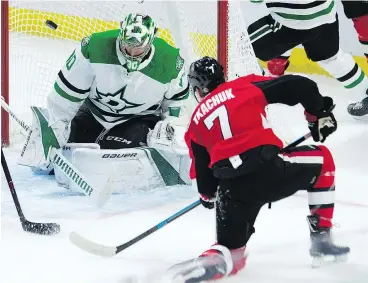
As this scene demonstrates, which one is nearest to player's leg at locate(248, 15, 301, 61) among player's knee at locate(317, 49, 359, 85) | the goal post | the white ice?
player's knee at locate(317, 49, 359, 85)

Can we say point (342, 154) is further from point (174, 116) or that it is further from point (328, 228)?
point (328, 228)

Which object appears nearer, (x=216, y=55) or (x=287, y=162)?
(x=287, y=162)

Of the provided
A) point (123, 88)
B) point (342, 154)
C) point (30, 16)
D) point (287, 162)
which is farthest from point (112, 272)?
point (30, 16)

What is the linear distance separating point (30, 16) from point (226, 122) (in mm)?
2286

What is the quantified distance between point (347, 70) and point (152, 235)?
1591mm

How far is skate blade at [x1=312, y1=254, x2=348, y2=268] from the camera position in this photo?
191 centimetres

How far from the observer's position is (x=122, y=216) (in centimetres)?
248

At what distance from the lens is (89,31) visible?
397 centimetres

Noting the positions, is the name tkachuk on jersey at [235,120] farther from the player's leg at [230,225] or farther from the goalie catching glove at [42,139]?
the goalie catching glove at [42,139]

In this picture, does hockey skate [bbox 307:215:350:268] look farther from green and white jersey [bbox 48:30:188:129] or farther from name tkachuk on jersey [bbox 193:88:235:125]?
green and white jersey [bbox 48:30:188:129]

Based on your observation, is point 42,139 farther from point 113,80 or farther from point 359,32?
point 359,32

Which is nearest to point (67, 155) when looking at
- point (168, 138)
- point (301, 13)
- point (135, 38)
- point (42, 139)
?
point (42, 139)

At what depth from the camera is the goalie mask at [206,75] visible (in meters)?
1.90

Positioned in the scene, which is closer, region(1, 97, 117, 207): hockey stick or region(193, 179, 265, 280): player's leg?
region(193, 179, 265, 280): player's leg
